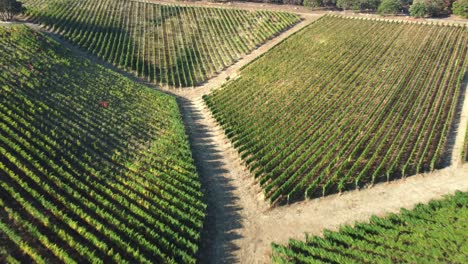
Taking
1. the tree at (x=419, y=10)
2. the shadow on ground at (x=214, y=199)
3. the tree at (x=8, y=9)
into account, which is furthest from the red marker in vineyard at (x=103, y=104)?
the tree at (x=419, y=10)

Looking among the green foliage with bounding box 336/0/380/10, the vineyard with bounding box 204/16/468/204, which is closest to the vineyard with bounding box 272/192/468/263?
the vineyard with bounding box 204/16/468/204

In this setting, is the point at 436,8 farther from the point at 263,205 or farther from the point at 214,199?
the point at 214,199

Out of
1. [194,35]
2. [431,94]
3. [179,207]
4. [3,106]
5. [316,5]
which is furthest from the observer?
[316,5]

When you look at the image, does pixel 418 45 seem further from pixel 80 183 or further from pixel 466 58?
pixel 80 183

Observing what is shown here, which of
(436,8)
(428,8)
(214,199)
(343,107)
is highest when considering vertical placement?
(428,8)

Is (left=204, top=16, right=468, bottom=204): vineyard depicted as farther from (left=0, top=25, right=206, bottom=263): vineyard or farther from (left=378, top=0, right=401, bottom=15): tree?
(left=378, top=0, right=401, bottom=15): tree

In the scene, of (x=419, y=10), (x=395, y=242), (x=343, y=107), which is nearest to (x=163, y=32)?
(x=343, y=107)

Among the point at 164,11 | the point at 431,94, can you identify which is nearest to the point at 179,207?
the point at 431,94
